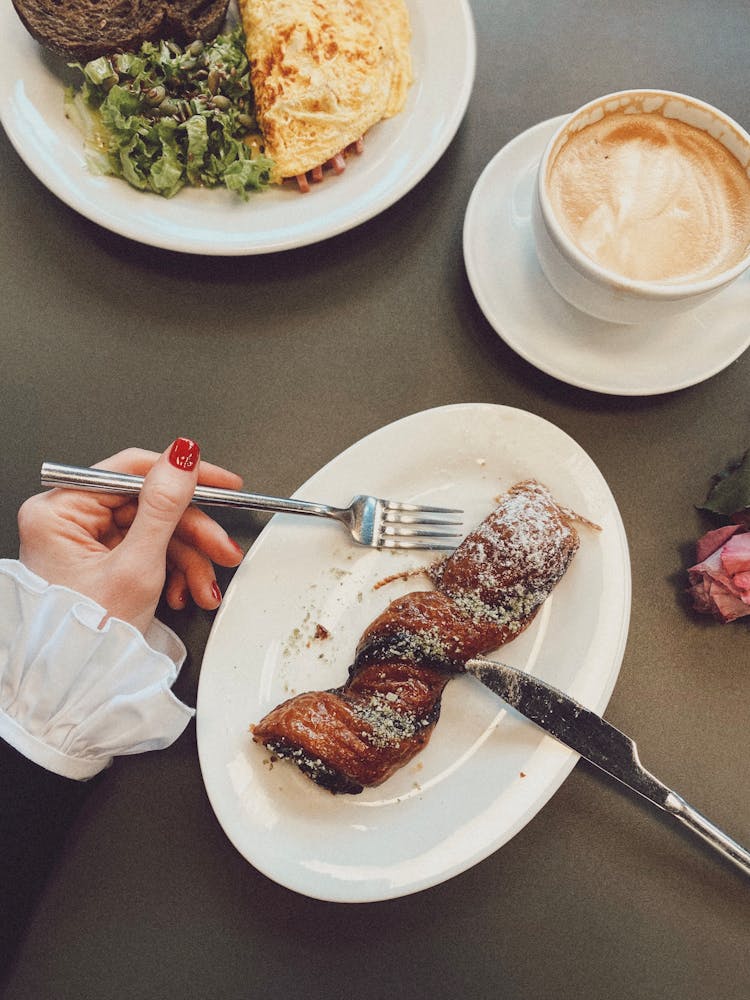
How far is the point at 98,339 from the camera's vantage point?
1.49 m

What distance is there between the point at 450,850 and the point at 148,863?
0.53 meters

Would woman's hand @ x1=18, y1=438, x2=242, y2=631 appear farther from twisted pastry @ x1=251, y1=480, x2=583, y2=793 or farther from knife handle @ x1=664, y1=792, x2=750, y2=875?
knife handle @ x1=664, y1=792, x2=750, y2=875

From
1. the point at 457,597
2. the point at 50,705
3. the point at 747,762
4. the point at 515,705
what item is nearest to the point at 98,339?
the point at 50,705

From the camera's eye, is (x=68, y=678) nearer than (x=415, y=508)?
Yes

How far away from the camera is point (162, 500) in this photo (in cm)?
113

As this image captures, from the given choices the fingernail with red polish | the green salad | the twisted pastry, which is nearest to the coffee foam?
the twisted pastry

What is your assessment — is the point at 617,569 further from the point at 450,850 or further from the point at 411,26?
the point at 411,26

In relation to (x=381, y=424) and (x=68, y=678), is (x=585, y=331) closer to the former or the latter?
(x=381, y=424)

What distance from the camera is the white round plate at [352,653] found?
1.14 meters

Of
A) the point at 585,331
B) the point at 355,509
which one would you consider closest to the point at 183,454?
the point at 355,509

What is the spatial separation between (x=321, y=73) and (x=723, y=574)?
4.06 ft

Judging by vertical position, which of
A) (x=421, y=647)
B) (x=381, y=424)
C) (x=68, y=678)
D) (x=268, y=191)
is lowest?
(x=68, y=678)

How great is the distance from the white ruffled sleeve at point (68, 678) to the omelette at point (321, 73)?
91 cm

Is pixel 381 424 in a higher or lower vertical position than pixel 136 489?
higher
